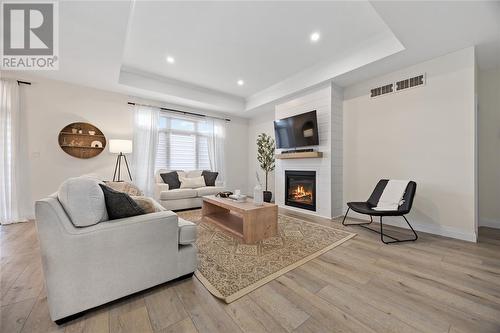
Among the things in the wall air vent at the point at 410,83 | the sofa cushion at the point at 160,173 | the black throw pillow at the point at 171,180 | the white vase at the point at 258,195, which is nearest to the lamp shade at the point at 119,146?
the sofa cushion at the point at 160,173

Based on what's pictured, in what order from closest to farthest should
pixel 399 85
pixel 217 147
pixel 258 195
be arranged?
pixel 258 195
pixel 399 85
pixel 217 147

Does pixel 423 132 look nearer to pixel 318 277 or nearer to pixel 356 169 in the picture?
pixel 356 169

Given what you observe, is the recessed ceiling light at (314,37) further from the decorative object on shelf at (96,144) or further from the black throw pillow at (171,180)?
the decorative object on shelf at (96,144)

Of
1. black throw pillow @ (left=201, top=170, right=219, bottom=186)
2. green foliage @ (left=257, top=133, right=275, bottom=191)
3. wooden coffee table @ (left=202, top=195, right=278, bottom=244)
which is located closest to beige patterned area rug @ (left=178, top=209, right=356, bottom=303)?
wooden coffee table @ (left=202, top=195, right=278, bottom=244)

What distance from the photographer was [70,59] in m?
2.96

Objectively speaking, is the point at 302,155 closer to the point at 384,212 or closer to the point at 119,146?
the point at 384,212

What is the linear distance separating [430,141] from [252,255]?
3129 mm

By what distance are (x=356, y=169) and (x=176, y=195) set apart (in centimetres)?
370

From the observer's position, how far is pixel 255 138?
248 inches

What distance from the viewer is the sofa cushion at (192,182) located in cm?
451

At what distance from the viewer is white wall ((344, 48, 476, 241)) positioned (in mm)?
2605

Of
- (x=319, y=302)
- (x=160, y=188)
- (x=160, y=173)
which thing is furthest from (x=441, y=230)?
(x=160, y=173)

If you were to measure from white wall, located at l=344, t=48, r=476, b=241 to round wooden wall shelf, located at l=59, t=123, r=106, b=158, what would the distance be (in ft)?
17.7

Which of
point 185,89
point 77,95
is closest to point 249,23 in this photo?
point 185,89
